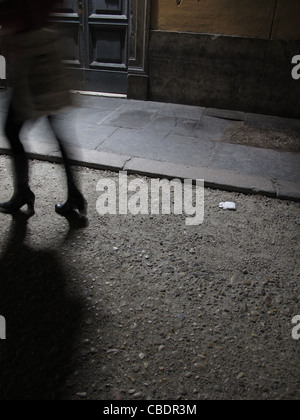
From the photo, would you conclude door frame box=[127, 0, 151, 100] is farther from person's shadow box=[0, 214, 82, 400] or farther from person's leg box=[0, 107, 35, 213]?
person's shadow box=[0, 214, 82, 400]

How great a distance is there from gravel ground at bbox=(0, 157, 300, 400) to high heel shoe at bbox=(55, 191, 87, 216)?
80 mm

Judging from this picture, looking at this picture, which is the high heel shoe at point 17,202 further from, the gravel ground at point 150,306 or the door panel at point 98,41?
the door panel at point 98,41

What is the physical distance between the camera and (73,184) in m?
2.51

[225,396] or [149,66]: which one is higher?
[149,66]

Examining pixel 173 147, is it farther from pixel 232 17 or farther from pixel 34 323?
pixel 34 323

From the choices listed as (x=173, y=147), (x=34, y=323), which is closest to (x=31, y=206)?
(x=34, y=323)

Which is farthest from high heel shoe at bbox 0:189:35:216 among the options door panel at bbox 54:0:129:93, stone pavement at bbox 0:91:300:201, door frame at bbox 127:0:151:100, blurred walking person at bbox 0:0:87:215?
door frame at bbox 127:0:151:100

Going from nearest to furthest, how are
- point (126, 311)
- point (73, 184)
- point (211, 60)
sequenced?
point (126, 311) → point (73, 184) → point (211, 60)

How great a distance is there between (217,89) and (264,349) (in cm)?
434

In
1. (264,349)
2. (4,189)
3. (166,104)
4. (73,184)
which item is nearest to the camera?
(264,349)

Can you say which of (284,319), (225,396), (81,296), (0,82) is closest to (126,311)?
(81,296)

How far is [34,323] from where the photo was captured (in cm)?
175
